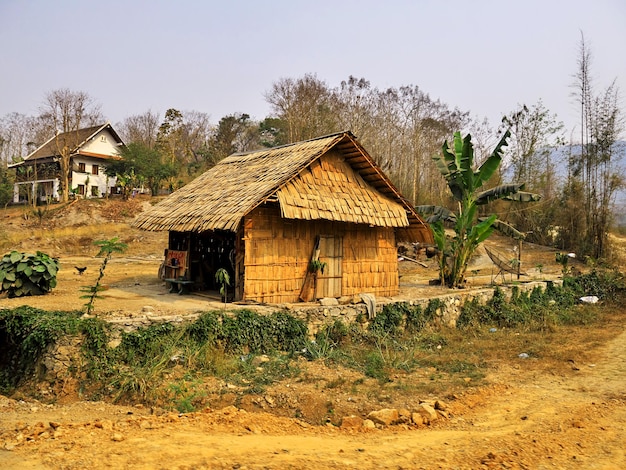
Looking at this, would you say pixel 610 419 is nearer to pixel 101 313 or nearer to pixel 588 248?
pixel 101 313

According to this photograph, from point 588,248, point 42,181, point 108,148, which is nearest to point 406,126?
point 588,248

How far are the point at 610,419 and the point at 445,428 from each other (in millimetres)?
2263

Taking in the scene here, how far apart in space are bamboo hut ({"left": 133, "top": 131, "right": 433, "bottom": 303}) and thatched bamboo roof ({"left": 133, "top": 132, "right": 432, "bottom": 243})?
3cm

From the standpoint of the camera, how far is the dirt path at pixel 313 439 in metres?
4.83

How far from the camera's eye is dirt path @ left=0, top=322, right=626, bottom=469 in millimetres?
4828

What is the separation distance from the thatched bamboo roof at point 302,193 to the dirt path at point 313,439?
435 cm

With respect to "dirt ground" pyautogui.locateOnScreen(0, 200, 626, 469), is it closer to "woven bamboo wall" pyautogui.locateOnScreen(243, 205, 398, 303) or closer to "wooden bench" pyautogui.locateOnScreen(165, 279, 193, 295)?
"woven bamboo wall" pyautogui.locateOnScreen(243, 205, 398, 303)

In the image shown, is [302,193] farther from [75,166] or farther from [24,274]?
[75,166]

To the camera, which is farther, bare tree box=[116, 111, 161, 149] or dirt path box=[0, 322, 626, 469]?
bare tree box=[116, 111, 161, 149]

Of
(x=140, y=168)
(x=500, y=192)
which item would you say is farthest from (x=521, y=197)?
(x=140, y=168)

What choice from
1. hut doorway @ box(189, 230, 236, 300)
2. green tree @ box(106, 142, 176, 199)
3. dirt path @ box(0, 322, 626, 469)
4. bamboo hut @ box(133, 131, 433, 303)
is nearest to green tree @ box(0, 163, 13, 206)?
green tree @ box(106, 142, 176, 199)

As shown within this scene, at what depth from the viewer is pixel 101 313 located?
873 cm

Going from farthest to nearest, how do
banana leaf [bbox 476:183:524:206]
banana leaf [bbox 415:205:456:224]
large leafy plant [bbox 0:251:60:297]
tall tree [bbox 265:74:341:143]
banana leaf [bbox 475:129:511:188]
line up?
tall tree [bbox 265:74:341:143], banana leaf [bbox 415:205:456:224], banana leaf [bbox 476:183:524:206], banana leaf [bbox 475:129:511:188], large leafy plant [bbox 0:251:60:297]

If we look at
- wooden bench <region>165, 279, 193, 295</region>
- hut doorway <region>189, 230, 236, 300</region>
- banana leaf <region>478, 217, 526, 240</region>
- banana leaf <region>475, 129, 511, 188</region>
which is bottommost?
wooden bench <region>165, 279, 193, 295</region>
